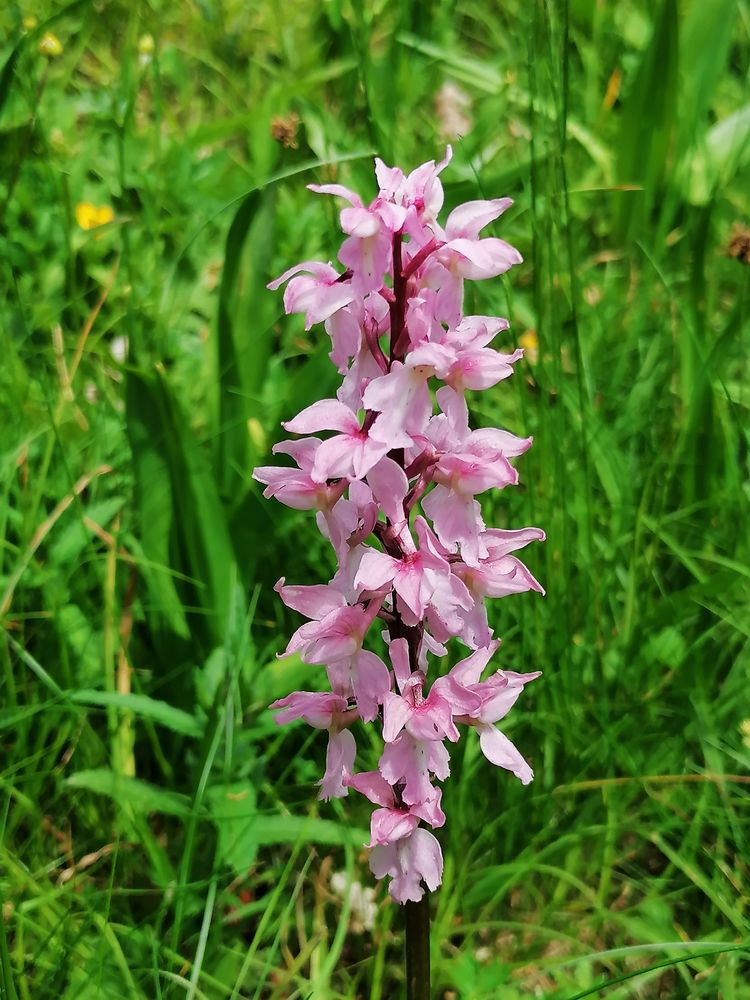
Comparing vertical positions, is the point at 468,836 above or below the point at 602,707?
below

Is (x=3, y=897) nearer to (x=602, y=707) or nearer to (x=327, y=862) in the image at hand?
(x=327, y=862)

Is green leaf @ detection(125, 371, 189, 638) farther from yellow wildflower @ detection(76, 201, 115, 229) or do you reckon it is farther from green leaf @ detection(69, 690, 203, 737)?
yellow wildflower @ detection(76, 201, 115, 229)

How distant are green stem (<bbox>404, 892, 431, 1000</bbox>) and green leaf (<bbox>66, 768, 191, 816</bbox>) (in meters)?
0.38

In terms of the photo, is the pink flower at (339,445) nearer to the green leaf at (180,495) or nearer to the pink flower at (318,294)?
the pink flower at (318,294)

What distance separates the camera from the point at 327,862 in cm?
151

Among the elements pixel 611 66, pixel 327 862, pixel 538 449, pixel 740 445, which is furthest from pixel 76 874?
A: pixel 611 66

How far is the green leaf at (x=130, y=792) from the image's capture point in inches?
53.1

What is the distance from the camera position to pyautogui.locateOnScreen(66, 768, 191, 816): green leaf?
1.35 m

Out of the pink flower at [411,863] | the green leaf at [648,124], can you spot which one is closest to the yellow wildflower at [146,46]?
the green leaf at [648,124]

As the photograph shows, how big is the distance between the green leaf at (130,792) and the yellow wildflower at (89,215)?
55.6 inches

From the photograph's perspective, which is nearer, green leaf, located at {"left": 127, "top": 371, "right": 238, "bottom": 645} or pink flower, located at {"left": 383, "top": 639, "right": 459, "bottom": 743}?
pink flower, located at {"left": 383, "top": 639, "right": 459, "bottom": 743}

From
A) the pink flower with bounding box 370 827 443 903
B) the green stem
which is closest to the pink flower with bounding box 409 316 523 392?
the pink flower with bounding box 370 827 443 903

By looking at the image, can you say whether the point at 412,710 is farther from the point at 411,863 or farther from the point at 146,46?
the point at 146,46

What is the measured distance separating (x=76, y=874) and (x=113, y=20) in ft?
8.93
